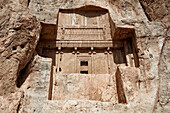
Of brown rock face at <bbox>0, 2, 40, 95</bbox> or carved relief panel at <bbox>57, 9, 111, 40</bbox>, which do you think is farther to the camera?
carved relief panel at <bbox>57, 9, 111, 40</bbox>

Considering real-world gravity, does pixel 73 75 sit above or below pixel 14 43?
below

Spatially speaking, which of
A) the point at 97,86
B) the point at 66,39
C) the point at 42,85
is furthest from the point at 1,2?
the point at 97,86

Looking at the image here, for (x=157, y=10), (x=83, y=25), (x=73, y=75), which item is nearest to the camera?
(x=73, y=75)

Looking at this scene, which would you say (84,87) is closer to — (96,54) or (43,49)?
(96,54)

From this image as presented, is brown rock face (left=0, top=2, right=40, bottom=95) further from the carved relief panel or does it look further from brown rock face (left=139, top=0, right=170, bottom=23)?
brown rock face (left=139, top=0, right=170, bottom=23)

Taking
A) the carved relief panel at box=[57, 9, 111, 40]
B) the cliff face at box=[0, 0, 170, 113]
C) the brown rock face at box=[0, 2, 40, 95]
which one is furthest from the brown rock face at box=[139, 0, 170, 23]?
the brown rock face at box=[0, 2, 40, 95]

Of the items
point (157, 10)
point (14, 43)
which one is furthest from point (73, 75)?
point (157, 10)

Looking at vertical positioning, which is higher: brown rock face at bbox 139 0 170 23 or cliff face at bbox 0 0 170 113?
brown rock face at bbox 139 0 170 23

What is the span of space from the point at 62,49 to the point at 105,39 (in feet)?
7.51

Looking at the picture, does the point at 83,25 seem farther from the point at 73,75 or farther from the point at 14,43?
the point at 14,43

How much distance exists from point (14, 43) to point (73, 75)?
8.98ft

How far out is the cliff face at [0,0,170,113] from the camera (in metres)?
4.63

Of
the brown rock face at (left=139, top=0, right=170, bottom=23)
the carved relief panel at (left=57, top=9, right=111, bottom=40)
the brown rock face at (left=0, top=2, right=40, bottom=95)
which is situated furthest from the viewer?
the carved relief panel at (left=57, top=9, right=111, bottom=40)

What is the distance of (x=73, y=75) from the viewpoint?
636cm
